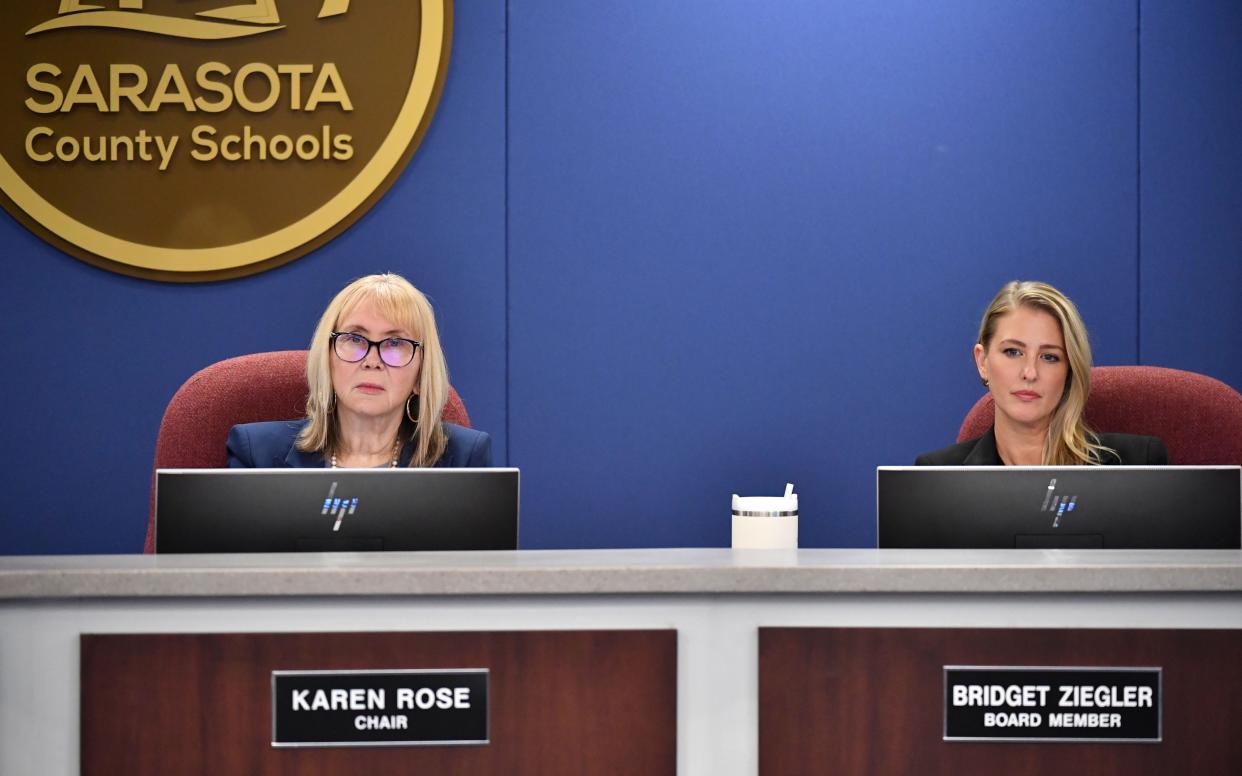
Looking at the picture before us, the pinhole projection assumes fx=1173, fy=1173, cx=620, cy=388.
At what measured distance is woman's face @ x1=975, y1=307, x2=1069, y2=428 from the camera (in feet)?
7.96

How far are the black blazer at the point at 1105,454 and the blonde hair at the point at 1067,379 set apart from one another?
0.02 metres

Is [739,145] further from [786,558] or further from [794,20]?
[786,558]

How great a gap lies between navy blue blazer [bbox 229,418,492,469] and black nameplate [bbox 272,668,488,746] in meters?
1.14

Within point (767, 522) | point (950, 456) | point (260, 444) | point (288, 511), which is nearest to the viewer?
point (288, 511)

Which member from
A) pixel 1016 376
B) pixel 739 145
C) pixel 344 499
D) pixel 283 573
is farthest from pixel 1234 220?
pixel 283 573

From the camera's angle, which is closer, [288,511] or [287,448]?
[288,511]

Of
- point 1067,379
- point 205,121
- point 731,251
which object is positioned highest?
point 205,121

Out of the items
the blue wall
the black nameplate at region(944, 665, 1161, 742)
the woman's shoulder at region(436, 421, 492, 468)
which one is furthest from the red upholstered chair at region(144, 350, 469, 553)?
the black nameplate at region(944, 665, 1161, 742)

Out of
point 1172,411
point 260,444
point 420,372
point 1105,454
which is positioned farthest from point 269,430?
point 1172,411

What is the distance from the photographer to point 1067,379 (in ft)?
8.14

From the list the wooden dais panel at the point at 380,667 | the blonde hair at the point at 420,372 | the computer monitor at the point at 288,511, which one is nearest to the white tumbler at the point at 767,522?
Answer: the computer monitor at the point at 288,511

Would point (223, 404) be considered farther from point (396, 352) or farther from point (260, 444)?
point (396, 352)

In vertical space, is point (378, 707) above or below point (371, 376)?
below

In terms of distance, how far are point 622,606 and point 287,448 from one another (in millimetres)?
1373
